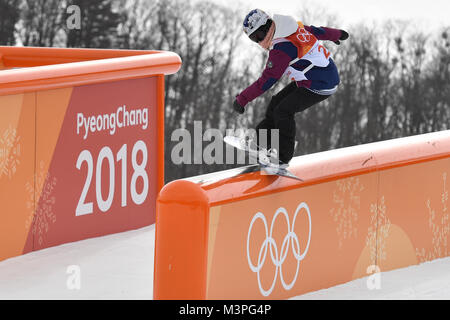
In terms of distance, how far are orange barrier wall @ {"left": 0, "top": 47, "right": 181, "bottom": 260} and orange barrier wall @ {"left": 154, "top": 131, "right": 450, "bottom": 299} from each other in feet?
6.49

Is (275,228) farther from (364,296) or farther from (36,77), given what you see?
(36,77)

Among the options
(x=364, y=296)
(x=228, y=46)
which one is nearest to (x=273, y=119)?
(x=364, y=296)

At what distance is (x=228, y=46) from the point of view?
4128cm

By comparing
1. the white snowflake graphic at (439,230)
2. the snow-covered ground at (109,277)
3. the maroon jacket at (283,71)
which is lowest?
the snow-covered ground at (109,277)

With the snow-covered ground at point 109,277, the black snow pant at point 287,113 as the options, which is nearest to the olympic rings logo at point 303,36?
the black snow pant at point 287,113

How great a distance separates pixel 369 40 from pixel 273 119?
35.8m

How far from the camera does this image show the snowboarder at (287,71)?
6379 millimetres

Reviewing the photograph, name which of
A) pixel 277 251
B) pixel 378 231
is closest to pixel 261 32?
pixel 277 251

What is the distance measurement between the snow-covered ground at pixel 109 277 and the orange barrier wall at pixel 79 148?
0.70ft

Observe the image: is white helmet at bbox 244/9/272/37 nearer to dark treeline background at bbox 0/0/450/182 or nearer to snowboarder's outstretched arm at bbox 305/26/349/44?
snowboarder's outstretched arm at bbox 305/26/349/44

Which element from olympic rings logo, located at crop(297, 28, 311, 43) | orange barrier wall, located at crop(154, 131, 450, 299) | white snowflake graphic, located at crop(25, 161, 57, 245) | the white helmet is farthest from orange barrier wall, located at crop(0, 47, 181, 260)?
olympic rings logo, located at crop(297, 28, 311, 43)

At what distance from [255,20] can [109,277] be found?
82.3 inches

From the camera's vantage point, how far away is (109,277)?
22.6 feet

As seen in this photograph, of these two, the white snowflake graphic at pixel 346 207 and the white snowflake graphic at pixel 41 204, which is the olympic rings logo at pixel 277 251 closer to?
the white snowflake graphic at pixel 346 207
